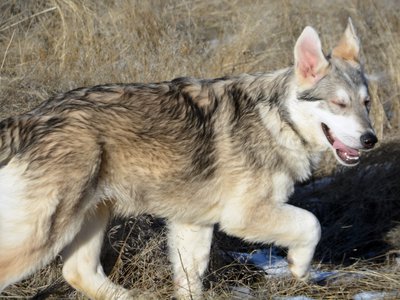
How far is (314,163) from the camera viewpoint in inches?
199

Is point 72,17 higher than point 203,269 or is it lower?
higher

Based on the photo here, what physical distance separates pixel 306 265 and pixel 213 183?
2.81 ft

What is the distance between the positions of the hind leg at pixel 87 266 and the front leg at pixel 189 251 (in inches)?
17.3

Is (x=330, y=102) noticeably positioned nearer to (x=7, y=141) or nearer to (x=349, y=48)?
(x=349, y=48)

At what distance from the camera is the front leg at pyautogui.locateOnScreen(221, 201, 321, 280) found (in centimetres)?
477

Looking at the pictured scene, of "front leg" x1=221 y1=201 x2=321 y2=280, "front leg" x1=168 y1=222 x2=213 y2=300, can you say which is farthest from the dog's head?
"front leg" x1=168 y1=222 x2=213 y2=300

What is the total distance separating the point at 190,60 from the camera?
25.7ft

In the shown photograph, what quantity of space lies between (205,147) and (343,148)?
90 centimetres

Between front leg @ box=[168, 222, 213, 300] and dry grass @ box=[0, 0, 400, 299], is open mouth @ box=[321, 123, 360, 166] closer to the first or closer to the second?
dry grass @ box=[0, 0, 400, 299]

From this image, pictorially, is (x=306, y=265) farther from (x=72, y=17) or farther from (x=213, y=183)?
(x=72, y=17)

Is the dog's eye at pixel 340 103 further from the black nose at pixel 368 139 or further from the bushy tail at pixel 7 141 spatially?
the bushy tail at pixel 7 141

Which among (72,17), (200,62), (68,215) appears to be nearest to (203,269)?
(68,215)

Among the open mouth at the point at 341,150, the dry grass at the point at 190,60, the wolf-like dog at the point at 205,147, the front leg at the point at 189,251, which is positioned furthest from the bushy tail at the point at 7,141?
the open mouth at the point at 341,150

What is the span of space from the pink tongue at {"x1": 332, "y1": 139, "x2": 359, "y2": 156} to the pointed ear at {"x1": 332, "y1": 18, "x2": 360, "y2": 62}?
0.63 m
